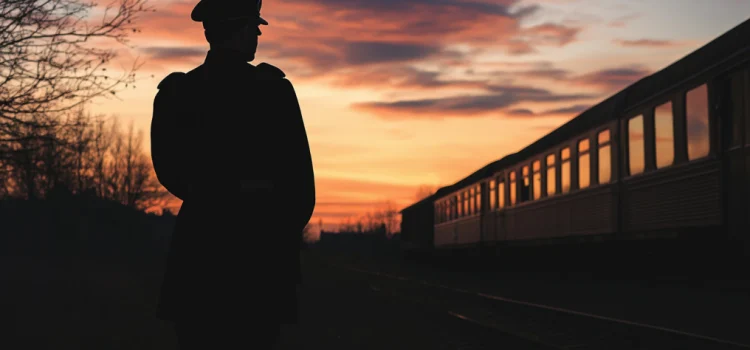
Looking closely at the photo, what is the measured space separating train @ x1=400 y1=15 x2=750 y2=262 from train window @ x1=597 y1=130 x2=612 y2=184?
4 cm

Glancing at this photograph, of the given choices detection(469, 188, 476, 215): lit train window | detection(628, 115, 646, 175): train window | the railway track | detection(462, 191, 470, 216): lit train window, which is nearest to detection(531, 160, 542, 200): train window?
detection(628, 115, 646, 175): train window

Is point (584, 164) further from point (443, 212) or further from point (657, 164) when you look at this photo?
point (443, 212)

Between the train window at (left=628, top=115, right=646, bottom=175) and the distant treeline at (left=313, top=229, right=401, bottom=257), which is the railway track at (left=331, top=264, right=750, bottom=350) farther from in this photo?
the distant treeline at (left=313, top=229, right=401, bottom=257)

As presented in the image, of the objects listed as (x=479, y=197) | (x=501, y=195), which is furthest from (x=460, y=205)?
(x=501, y=195)

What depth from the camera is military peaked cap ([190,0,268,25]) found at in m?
2.95

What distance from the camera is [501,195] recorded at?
31.3 meters

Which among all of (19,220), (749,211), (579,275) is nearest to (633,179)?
(749,211)

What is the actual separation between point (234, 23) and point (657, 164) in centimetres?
1385

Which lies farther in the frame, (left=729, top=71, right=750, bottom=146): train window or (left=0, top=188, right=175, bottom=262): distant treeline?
(left=0, top=188, right=175, bottom=262): distant treeline

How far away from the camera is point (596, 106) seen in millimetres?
20375

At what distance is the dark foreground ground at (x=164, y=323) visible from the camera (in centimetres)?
1045

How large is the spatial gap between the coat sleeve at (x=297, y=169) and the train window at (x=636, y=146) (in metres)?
14.4

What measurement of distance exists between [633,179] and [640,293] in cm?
304

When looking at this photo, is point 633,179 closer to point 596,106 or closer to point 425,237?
point 596,106
